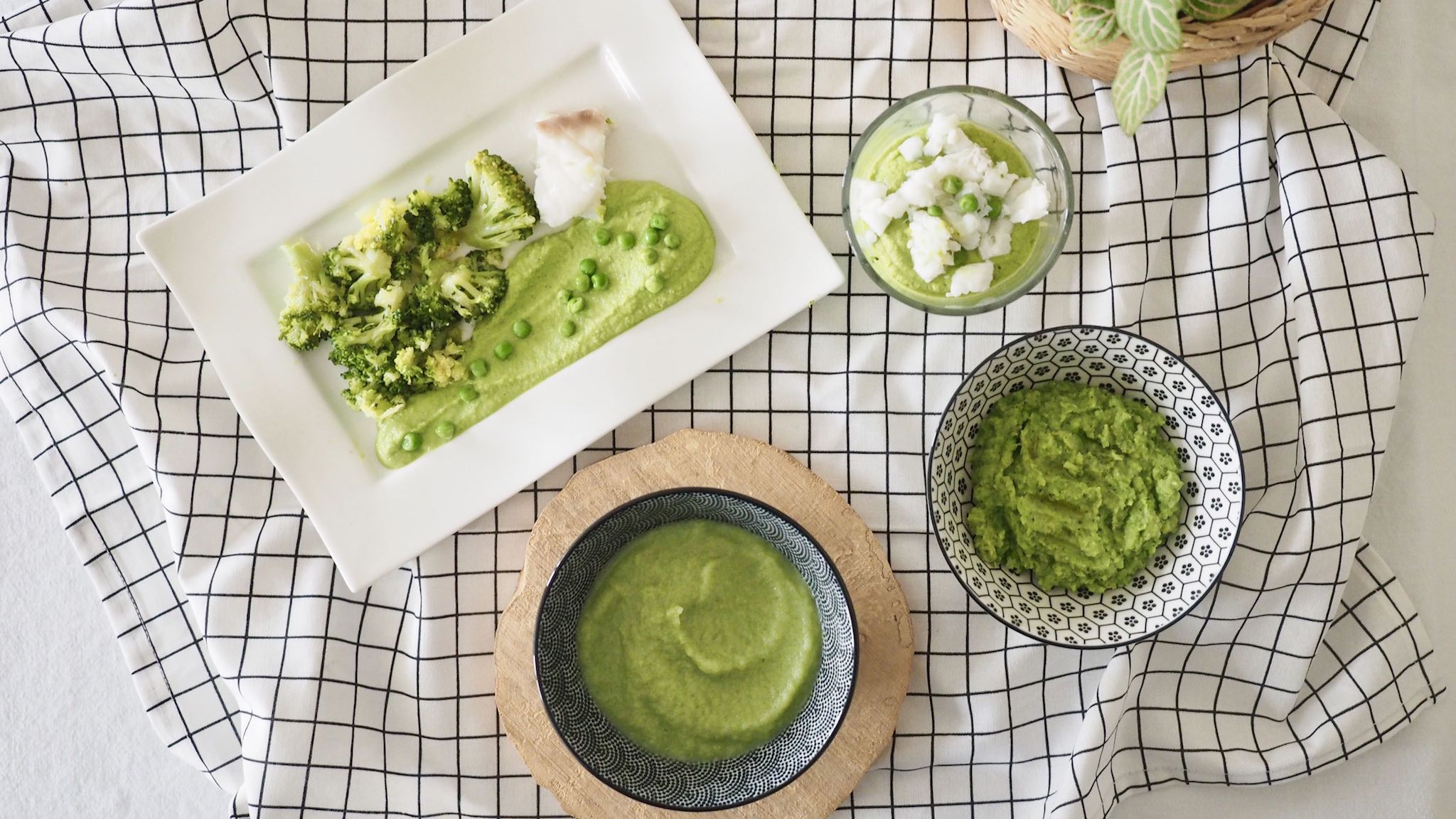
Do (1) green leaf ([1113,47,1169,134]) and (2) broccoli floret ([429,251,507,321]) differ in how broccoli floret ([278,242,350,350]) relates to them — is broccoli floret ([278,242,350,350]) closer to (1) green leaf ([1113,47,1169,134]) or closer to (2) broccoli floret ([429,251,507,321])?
(2) broccoli floret ([429,251,507,321])

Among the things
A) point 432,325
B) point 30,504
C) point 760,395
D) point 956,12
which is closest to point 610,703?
point 760,395

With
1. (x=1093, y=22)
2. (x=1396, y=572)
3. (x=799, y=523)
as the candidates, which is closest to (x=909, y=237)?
(x=1093, y=22)

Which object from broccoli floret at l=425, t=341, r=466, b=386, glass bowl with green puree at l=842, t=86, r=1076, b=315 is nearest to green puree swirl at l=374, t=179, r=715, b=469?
broccoli floret at l=425, t=341, r=466, b=386

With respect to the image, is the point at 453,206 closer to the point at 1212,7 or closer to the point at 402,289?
the point at 402,289

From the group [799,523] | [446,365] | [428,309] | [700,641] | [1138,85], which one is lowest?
[700,641]

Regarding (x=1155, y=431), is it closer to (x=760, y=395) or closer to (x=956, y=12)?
(x=760, y=395)
